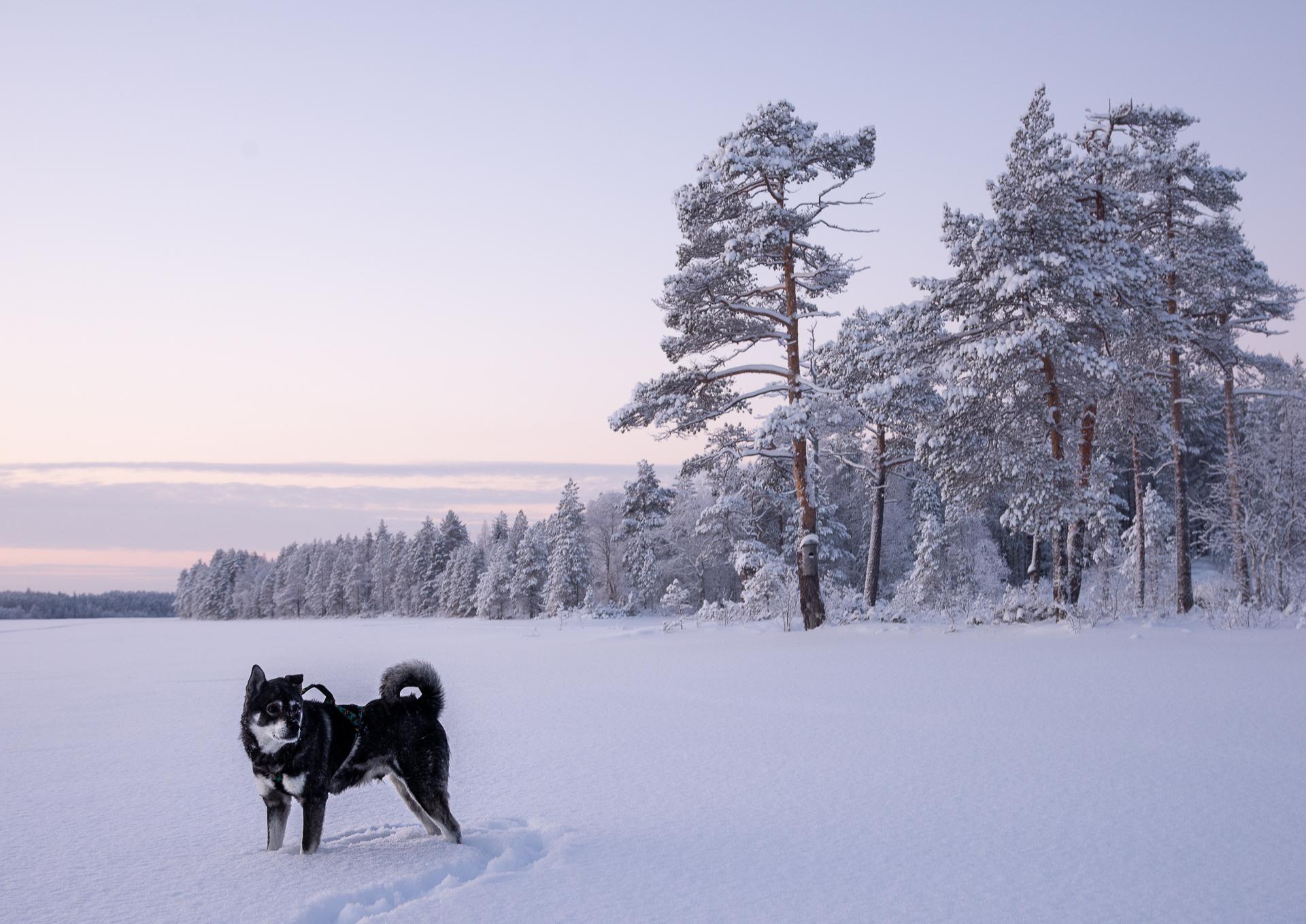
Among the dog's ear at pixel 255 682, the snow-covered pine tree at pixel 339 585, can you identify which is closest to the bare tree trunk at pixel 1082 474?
the dog's ear at pixel 255 682

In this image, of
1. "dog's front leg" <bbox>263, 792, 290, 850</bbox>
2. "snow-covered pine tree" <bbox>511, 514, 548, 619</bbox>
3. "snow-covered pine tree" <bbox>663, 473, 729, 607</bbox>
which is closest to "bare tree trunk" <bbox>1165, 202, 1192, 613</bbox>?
"dog's front leg" <bbox>263, 792, 290, 850</bbox>

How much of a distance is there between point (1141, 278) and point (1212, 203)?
7.80 meters

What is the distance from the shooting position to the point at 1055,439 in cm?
1698

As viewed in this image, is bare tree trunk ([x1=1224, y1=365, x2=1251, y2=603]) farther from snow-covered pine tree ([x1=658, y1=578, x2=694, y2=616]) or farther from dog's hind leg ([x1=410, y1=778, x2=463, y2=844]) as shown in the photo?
snow-covered pine tree ([x1=658, y1=578, x2=694, y2=616])

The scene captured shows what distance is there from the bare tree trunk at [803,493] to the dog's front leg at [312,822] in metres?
15.4

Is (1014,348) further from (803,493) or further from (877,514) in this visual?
(877,514)

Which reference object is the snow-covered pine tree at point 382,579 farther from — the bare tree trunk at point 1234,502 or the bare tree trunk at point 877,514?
the bare tree trunk at point 1234,502

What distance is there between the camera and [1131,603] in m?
18.4

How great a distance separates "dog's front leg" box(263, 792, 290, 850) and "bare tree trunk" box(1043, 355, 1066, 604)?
1667cm

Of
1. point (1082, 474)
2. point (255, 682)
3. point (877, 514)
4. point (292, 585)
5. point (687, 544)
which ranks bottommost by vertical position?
point (292, 585)

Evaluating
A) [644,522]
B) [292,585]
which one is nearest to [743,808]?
[644,522]

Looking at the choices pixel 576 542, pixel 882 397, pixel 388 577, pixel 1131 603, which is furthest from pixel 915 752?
pixel 388 577

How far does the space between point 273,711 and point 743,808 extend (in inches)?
113

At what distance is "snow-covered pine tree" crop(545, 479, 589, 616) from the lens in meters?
53.4
